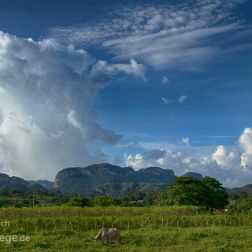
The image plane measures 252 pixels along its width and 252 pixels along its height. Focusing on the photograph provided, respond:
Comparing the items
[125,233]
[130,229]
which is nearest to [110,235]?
[125,233]

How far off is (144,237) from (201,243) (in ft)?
14.2

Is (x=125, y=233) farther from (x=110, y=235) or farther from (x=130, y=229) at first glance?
(x=130, y=229)

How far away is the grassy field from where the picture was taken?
27484 millimetres

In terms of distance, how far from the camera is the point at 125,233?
109 feet

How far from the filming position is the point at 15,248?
27.5 meters

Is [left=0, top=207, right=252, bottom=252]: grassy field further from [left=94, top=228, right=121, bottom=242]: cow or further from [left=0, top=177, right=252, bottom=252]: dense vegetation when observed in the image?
[left=94, top=228, right=121, bottom=242]: cow

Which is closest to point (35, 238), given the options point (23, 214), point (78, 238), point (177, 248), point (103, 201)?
point (78, 238)

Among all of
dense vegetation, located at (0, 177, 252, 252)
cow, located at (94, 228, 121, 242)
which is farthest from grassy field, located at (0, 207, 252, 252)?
cow, located at (94, 228, 121, 242)

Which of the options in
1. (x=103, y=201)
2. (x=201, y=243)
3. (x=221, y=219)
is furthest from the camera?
(x=103, y=201)

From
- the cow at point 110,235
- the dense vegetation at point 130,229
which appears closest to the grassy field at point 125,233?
the dense vegetation at point 130,229

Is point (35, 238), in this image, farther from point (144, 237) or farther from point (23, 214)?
point (23, 214)

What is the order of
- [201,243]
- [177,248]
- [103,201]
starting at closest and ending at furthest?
1. [177,248]
2. [201,243]
3. [103,201]

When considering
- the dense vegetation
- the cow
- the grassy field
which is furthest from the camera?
the cow

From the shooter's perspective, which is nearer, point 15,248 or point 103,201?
point 15,248
